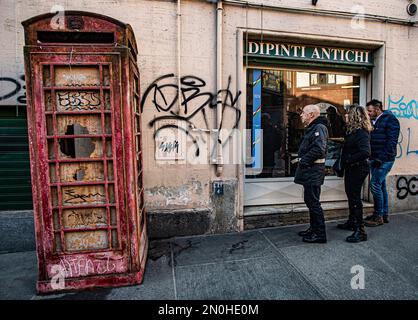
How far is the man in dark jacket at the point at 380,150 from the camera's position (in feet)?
14.0

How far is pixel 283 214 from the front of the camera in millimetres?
4523

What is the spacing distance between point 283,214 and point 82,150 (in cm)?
337

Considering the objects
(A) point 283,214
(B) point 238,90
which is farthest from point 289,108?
(A) point 283,214

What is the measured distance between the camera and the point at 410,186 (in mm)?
5105

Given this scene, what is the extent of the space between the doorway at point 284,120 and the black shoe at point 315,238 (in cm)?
105

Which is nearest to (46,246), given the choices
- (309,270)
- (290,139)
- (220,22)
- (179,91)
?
(179,91)

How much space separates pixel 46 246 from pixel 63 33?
2226mm

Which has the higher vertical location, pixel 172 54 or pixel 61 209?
pixel 172 54

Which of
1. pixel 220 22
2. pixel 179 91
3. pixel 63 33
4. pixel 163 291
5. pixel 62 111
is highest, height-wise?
pixel 220 22

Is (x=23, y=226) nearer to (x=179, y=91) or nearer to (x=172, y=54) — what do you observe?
(x=179, y=91)

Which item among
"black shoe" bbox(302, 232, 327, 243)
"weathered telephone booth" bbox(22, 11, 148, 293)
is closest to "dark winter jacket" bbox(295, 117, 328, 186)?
"black shoe" bbox(302, 232, 327, 243)

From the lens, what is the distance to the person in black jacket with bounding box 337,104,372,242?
12.0 ft

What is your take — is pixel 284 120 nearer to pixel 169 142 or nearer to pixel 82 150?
pixel 169 142

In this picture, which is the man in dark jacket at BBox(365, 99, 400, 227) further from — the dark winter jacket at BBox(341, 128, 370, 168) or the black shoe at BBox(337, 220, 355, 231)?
the dark winter jacket at BBox(341, 128, 370, 168)
